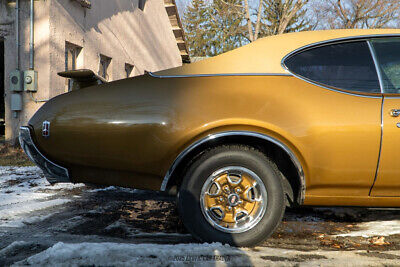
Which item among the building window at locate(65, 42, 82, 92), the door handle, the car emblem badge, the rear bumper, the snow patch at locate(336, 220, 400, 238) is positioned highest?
the building window at locate(65, 42, 82, 92)

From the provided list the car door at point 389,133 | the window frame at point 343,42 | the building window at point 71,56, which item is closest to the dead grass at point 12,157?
the building window at point 71,56

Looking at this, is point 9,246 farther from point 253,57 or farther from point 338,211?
point 338,211

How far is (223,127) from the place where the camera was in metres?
2.28

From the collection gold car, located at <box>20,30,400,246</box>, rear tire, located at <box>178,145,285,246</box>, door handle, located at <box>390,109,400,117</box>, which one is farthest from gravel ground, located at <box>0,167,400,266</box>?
door handle, located at <box>390,109,400,117</box>

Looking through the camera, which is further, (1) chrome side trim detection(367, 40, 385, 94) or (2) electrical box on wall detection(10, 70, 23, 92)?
(2) electrical box on wall detection(10, 70, 23, 92)

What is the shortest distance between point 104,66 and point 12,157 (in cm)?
444

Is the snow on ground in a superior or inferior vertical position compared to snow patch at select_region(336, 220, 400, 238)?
superior

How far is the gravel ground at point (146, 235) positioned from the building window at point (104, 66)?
254 inches

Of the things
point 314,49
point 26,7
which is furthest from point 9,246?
point 26,7

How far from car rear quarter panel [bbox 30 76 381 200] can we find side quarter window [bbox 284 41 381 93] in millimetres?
112

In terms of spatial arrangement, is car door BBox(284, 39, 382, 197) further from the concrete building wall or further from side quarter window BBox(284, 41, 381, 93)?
the concrete building wall

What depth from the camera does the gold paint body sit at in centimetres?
228

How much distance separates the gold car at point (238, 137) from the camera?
2.28m

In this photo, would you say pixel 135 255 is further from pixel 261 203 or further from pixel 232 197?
pixel 261 203
